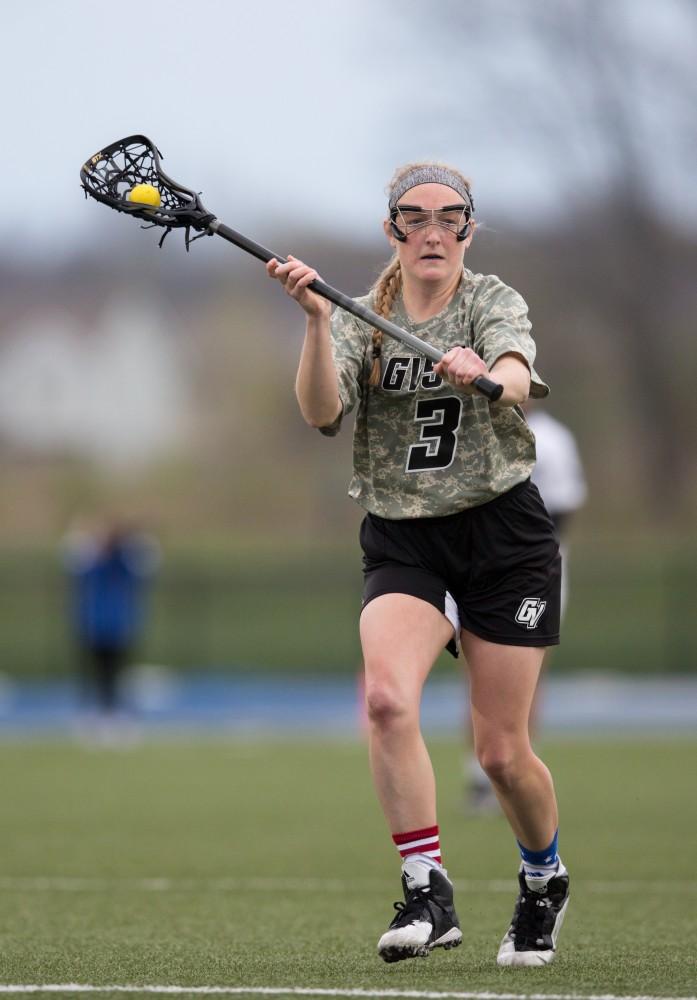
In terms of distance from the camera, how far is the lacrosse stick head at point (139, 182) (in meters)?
5.24

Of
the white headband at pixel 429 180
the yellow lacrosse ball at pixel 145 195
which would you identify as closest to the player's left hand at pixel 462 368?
the white headband at pixel 429 180

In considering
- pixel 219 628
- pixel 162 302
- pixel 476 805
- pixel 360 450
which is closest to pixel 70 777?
pixel 476 805

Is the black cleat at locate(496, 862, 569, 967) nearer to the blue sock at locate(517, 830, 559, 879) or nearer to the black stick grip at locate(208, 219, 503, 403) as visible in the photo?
the blue sock at locate(517, 830, 559, 879)

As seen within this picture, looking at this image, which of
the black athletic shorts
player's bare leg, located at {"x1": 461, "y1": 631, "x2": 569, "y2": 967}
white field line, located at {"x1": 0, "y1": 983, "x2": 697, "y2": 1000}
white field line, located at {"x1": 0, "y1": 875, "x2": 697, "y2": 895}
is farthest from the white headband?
white field line, located at {"x1": 0, "y1": 875, "x2": 697, "y2": 895}

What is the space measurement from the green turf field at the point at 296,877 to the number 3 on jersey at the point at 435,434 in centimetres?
147

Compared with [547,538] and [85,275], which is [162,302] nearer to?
[85,275]

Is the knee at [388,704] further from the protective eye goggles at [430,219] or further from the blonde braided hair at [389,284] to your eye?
the protective eye goggles at [430,219]

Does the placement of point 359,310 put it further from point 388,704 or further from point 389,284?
point 388,704

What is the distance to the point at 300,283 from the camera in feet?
16.4

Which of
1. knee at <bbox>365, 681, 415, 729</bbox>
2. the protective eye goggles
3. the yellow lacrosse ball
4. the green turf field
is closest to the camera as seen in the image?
knee at <bbox>365, 681, 415, 729</bbox>

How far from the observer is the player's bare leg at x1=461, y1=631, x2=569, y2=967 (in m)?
5.03

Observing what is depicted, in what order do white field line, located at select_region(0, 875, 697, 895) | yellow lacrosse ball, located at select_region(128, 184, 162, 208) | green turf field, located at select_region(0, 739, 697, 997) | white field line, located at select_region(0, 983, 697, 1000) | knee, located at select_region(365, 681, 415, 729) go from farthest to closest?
1. white field line, located at select_region(0, 875, 697, 895)
2. yellow lacrosse ball, located at select_region(128, 184, 162, 208)
3. green turf field, located at select_region(0, 739, 697, 997)
4. knee, located at select_region(365, 681, 415, 729)
5. white field line, located at select_region(0, 983, 697, 1000)

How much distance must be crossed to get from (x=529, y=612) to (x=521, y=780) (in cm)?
50

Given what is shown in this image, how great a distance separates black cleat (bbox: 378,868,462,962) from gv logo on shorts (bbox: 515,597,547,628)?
0.76 metres
